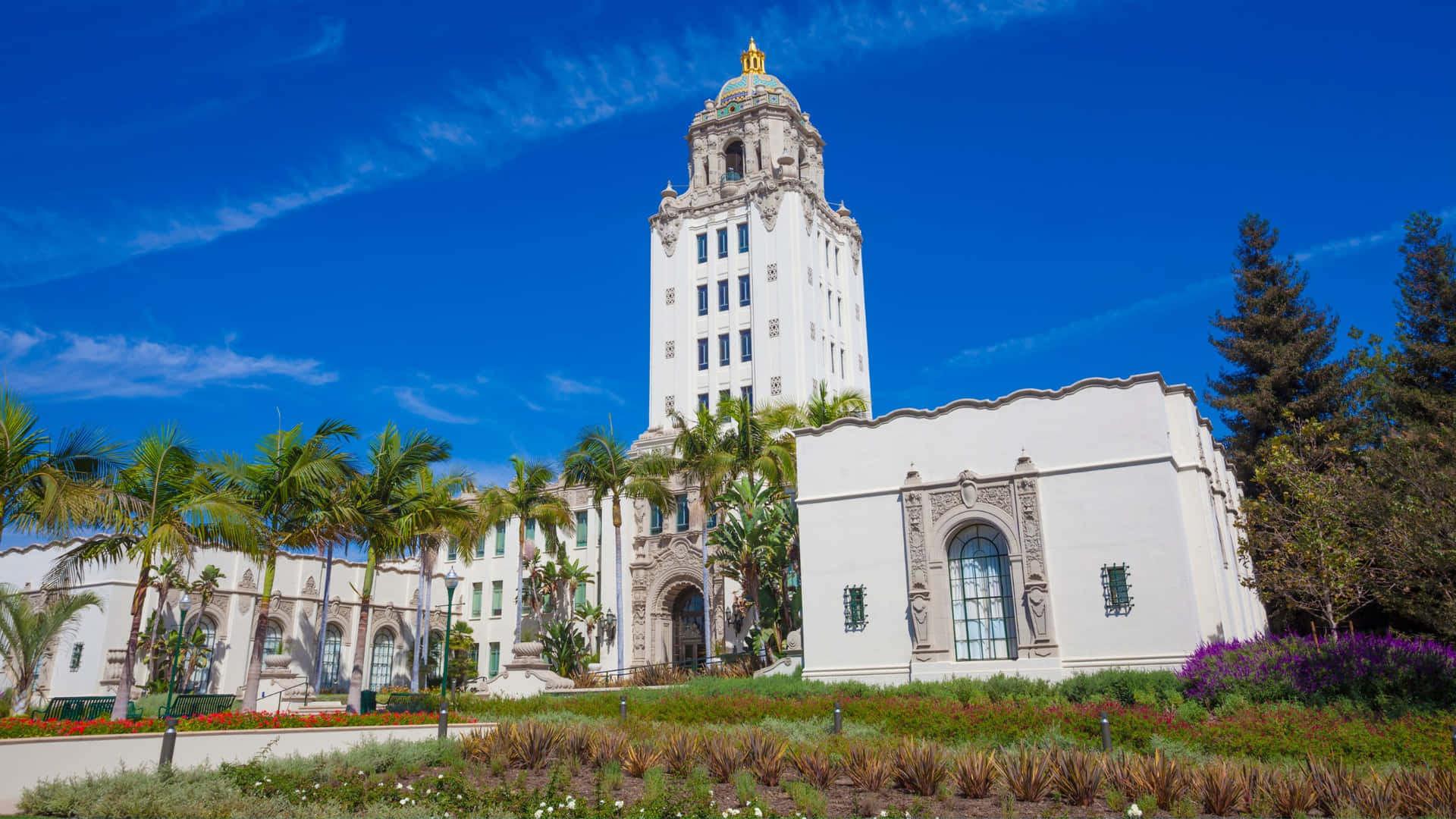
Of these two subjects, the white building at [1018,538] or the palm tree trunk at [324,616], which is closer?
the white building at [1018,538]

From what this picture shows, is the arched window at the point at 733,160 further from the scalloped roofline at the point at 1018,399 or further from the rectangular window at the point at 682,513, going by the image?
the scalloped roofline at the point at 1018,399

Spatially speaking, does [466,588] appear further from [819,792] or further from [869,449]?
[819,792]

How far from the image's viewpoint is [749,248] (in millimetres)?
47938

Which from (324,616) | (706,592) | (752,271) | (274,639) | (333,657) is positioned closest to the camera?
(324,616)

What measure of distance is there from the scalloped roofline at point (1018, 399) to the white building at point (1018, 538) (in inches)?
2.0

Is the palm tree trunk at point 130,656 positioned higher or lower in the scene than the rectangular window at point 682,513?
lower

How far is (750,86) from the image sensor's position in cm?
5325

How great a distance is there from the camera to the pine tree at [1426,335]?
3306 cm

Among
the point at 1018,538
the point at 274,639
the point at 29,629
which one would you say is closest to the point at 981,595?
the point at 1018,538

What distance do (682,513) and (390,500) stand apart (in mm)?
17514

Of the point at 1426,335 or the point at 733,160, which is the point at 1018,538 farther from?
the point at 733,160

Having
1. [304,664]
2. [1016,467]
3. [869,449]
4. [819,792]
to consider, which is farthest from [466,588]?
[819,792]

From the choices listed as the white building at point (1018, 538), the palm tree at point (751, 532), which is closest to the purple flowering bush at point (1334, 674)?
the white building at point (1018, 538)

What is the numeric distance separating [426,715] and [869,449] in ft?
41.4
